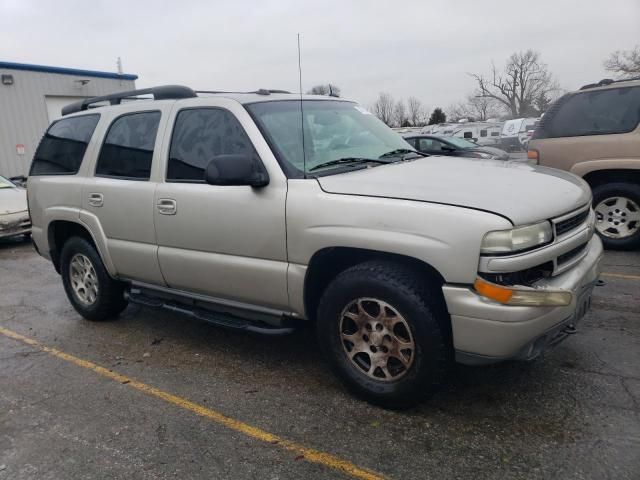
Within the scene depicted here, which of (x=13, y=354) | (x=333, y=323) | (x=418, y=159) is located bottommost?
(x=13, y=354)

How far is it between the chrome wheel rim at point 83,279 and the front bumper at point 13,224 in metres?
5.16

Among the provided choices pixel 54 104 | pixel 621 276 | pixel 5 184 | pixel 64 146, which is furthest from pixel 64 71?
pixel 621 276

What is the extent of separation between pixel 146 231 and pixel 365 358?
2.00 meters

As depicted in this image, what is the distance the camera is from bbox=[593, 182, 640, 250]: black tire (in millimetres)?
6238

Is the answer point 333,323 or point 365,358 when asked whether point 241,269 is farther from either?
point 365,358

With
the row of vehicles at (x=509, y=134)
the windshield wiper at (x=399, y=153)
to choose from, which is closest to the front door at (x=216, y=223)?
the windshield wiper at (x=399, y=153)

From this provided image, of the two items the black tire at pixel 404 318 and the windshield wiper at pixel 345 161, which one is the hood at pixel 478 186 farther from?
the black tire at pixel 404 318

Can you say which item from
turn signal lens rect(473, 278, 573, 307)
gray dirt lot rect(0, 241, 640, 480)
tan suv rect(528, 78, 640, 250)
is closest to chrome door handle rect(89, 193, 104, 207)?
gray dirt lot rect(0, 241, 640, 480)

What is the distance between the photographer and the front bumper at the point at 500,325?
2.64m

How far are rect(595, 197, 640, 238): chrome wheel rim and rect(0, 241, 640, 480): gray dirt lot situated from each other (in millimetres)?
2178

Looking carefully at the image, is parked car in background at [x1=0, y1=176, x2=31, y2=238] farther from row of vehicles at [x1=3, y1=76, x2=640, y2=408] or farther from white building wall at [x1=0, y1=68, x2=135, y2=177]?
white building wall at [x1=0, y1=68, x2=135, y2=177]

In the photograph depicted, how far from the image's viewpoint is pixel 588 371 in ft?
11.4

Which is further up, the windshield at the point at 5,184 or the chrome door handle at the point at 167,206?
the chrome door handle at the point at 167,206

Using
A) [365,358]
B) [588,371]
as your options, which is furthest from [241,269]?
[588,371]
